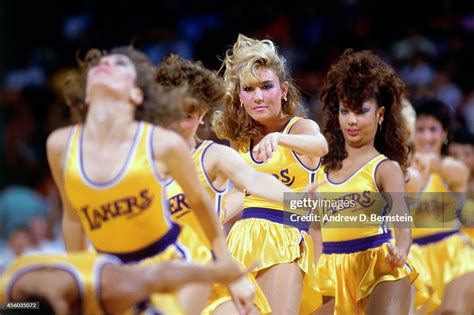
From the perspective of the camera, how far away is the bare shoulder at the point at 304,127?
219 inches

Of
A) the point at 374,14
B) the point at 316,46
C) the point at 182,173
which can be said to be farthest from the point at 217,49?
the point at 182,173

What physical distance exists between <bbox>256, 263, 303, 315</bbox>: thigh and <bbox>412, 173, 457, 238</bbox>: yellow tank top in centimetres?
230

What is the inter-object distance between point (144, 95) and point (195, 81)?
872 mm

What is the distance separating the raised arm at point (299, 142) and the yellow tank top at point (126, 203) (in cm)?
97

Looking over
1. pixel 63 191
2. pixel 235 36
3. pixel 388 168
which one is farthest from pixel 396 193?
pixel 235 36

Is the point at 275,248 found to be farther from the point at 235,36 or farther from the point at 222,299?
the point at 235,36

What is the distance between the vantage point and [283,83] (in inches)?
232

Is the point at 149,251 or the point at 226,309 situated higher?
the point at 149,251

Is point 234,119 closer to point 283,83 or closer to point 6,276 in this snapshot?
point 283,83

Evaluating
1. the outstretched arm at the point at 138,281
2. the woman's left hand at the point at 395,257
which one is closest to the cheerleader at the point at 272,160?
the woman's left hand at the point at 395,257

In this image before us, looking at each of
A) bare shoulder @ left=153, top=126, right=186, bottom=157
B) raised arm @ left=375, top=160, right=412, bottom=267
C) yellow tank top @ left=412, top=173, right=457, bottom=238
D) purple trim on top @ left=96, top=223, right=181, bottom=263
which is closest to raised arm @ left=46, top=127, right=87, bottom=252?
purple trim on top @ left=96, top=223, right=181, bottom=263

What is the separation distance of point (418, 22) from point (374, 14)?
→ 59cm

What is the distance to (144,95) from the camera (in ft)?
13.6

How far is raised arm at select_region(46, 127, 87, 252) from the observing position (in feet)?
13.4
